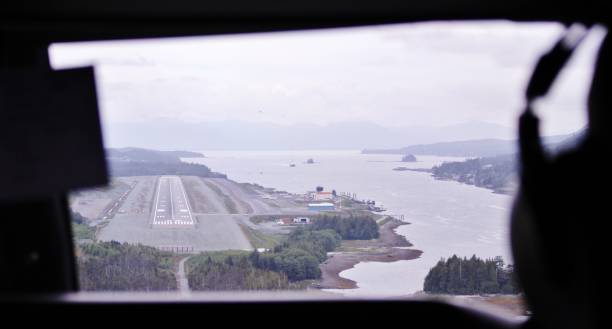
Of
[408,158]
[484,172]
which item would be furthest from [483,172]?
[408,158]

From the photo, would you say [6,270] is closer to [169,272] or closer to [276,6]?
[169,272]

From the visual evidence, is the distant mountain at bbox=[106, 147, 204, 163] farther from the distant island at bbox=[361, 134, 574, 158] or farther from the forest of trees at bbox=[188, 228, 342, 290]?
the distant island at bbox=[361, 134, 574, 158]

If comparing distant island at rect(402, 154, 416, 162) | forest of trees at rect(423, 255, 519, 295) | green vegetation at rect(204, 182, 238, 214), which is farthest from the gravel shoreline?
green vegetation at rect(204, 182, 238, 214)

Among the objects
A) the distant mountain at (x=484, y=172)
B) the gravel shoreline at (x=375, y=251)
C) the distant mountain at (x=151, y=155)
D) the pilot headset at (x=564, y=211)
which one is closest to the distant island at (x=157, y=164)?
the distant mountain at (x=151, y=155)

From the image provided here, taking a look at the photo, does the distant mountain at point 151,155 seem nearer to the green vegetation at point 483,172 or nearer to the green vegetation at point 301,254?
the green vegetation at point 301,254

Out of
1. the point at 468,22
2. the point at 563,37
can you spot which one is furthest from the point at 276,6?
the point at 563,37

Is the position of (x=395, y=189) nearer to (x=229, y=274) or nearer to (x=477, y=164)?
(x=477, y=164)
